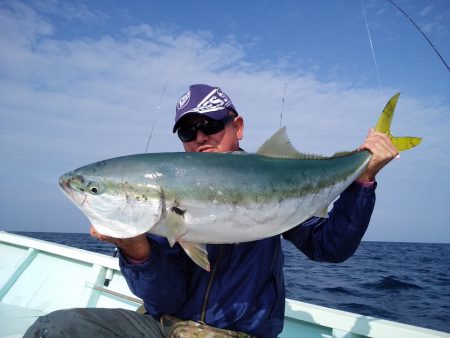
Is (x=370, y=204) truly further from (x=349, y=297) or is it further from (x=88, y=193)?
(x=349, y=297)

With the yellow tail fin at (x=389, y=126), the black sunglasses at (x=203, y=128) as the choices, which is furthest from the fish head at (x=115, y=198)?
the yellow tail fin at (x=389, y=126)

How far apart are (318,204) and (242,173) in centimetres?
66

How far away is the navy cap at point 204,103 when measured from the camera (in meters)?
2.75

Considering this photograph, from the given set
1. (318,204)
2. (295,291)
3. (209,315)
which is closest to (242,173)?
(318,204)

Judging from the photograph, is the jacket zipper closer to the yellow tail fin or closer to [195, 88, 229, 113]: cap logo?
[195, 88, 229, 113]: cap logo

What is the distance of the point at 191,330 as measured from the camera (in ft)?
7.89

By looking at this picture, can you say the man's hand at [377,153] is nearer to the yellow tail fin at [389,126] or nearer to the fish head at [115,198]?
the yellow tail fin at [389,126]

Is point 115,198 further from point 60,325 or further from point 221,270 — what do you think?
point 221,270

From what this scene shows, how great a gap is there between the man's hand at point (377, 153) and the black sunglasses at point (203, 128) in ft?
3.78

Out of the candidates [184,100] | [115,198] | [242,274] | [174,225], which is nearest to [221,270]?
[242,274]

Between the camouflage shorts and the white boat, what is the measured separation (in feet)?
6.42

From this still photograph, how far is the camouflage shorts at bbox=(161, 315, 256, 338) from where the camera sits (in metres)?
2.34

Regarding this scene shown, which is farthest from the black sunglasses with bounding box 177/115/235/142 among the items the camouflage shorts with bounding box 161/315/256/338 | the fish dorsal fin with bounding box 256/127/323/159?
the camouflage shorts with bounding box 161/315/256/338

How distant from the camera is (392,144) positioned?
255cm
